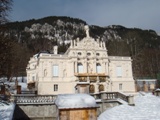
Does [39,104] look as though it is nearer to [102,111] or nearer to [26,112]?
[26,112]

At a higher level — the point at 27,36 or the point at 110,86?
the point at 27,36

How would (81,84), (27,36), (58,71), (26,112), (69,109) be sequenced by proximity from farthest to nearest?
(27,36) → (58,71) → (26,112) → (81,84) → (69,109)

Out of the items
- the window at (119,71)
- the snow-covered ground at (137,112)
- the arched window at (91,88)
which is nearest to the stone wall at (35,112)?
the snow-covered ground at (137,112)

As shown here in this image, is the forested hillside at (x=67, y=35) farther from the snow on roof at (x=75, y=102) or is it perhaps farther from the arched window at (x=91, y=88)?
the snow on roof at (x=75, y=102)

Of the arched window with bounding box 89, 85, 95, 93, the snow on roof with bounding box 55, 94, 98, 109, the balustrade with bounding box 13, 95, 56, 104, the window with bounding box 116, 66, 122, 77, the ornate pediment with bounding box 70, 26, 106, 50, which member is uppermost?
the ornate pediment with bounding box 70, 26, 106, 50

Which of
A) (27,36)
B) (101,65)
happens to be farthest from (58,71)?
(27,36)

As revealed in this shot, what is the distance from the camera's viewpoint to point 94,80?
1791 inches

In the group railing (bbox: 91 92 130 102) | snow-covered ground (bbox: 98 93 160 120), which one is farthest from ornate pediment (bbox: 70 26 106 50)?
snow-covered ground (bbox: 98 93 160 120)

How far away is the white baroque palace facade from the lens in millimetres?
43000

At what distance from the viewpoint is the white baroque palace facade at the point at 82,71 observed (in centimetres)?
4300

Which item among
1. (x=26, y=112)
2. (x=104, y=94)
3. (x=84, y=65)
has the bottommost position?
(x=26, y=112)

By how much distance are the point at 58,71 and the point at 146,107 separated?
88.1 feet

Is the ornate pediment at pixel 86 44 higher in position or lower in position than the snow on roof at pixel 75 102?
higher

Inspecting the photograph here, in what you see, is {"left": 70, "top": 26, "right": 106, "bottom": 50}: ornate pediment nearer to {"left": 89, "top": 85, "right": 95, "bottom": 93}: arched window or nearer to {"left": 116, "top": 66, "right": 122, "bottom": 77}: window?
{"left": 116, "top": 66, "right": 122, "bottom": 77}: window
